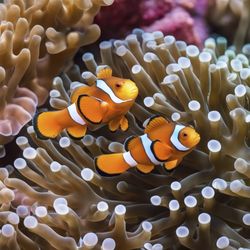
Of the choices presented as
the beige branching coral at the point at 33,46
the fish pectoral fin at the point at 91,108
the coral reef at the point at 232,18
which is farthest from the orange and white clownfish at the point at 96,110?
the coral reef at the point at 232,18

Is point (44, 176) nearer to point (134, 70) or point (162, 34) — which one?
point (134, 70)

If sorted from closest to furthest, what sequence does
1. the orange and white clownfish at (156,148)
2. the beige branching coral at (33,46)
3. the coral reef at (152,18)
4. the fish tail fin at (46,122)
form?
the orange and white clownfish at (156,148) < the fish tail fin at (46,122) < the beige branching coral at (33,46) < the coral reef at (152,18)

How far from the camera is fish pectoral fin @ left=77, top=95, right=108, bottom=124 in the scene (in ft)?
4.22

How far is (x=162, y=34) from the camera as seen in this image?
1.75 metres

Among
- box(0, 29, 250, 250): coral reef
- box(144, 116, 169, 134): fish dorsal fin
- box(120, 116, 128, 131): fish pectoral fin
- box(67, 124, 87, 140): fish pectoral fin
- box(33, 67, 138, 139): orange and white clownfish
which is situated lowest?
box(0, 29, 250, 250): coral reef

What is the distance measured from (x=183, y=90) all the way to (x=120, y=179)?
35 cm

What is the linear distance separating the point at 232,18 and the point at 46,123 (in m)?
1.02

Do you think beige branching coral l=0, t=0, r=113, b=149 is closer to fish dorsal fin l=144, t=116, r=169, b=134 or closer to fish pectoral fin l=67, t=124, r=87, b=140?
fish pectoral fin l=67, t=124, r=87, b=140

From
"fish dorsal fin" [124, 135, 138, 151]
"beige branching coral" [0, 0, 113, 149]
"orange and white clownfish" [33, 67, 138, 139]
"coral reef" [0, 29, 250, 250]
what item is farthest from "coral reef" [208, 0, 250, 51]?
"fish dorsal fin" [124, 135, 138, 151]

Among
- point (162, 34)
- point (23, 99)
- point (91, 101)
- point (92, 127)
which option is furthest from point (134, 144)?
point (162, 34)

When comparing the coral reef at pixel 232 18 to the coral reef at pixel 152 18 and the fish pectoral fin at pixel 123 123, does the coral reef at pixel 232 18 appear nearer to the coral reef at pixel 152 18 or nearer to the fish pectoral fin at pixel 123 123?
the coral reef at pixel 152 18

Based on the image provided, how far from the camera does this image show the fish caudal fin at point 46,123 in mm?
1335

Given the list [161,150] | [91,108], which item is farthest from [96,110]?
[161,150]

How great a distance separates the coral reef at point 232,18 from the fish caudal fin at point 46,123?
937mm
